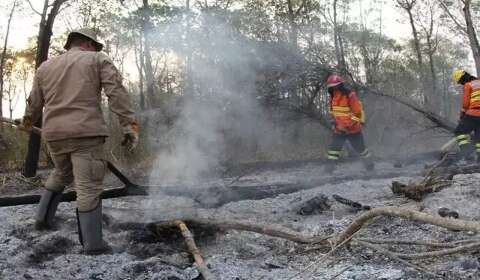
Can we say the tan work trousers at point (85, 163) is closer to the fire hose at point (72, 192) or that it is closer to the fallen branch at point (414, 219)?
the fire hose at point (72, 192)

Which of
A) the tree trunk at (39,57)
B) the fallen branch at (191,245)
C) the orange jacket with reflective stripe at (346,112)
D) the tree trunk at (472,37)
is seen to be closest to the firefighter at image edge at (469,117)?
the orange jacket with reflective stripe at (346,112)

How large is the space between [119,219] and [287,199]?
1.96 metres

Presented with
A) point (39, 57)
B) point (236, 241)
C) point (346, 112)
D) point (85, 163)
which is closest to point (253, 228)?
point (236, 241)

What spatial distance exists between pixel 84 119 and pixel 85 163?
1.14ft

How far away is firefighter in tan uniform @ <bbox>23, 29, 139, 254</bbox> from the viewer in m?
3.55

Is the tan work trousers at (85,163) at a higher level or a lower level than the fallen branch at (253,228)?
higher

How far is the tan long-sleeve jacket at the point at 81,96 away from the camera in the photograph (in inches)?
141

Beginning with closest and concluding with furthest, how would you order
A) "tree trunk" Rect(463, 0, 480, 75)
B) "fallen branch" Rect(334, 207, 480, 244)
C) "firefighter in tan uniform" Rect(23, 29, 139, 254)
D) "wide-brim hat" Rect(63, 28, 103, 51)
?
"fallen branch" Rect(334, 207, 480, 244)
"firefighter in tan uniform" Rect(23, 29, 139, 254)
"wide-brim hat" Rect(63, 28, 103, 51)
"tree trunk" Rect(463, 0, 480, 75)

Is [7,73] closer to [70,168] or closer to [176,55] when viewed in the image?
[176,55]

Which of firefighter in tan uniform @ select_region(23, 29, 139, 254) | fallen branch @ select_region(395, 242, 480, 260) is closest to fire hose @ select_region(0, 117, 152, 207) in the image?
firefighter in tan uniform @ select_region(23, 29, 139, 254)

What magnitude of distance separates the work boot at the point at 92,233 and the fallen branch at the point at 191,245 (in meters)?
0.52

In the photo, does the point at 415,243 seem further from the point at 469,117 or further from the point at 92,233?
the point at 469,117

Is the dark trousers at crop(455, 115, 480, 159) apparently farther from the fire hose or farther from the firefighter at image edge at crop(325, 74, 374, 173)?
the fire hose

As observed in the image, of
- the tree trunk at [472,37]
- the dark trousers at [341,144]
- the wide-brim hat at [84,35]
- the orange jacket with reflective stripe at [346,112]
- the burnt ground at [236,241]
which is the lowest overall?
the burnt ground at [236,241]
